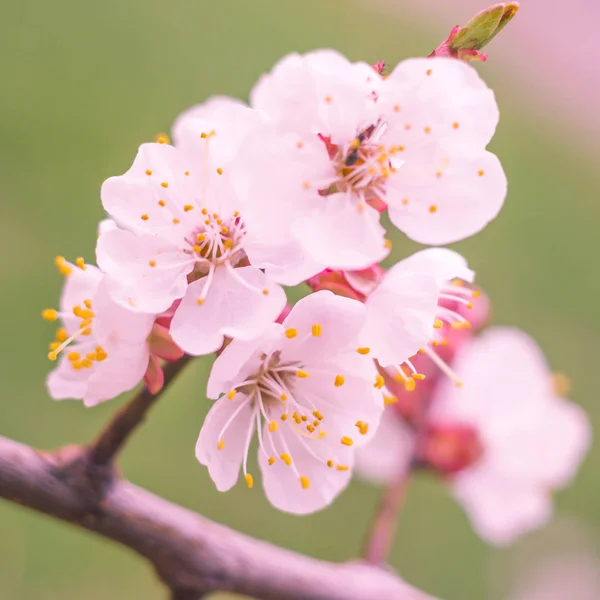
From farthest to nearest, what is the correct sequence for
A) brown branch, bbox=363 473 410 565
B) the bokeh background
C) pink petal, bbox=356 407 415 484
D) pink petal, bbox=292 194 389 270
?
1. the bokeh background
2. pink petal, bbox=356 407 415 484
3. brown branch, bbox=363 473 410 565
4. pink petal, bbox=292 194 389 270

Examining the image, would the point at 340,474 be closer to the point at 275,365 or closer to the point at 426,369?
the point at 275,365

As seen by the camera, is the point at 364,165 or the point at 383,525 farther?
the point at 383,525

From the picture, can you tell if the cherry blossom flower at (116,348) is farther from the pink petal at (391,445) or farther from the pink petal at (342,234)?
the pink petal at (391,445)

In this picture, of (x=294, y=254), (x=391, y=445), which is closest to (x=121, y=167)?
(x=391, y=445)

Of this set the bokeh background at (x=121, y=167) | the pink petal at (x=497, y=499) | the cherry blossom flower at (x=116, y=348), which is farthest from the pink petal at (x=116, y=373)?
the bokeh background at (x=121, y=167)

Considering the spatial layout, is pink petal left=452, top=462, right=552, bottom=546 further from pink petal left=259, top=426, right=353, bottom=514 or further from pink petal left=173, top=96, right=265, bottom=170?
pink petal left=173, top=96, right=265, bottom=170

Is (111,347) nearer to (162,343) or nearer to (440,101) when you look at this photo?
(162,343)

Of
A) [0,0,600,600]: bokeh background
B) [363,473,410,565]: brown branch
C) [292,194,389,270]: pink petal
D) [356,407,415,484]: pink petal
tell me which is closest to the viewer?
[292,194,389,270]: pink petal

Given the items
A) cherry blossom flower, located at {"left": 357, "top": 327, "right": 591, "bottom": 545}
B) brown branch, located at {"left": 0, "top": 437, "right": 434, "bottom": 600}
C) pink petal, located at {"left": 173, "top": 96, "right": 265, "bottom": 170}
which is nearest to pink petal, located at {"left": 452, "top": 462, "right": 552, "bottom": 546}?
cherry blossom flower, located at {"left": 357, "top": 327, "right": 591, "bottom": 545}
